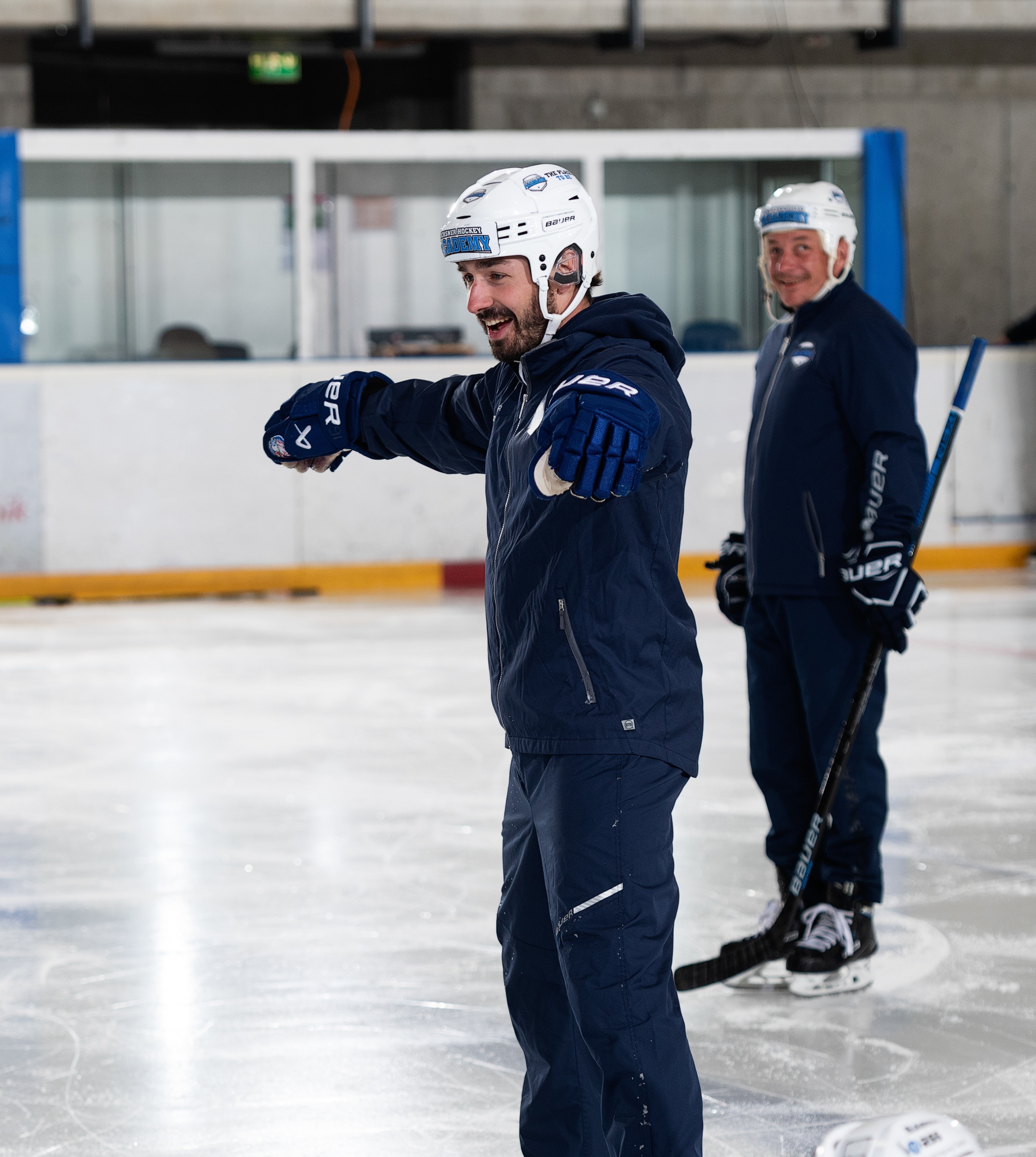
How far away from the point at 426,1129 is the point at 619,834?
97 cm

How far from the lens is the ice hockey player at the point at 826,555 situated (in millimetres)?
3725

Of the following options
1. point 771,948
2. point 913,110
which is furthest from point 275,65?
point 771,948

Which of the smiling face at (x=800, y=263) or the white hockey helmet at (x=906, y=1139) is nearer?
the white hockey helmet at (x=906, y=1139)

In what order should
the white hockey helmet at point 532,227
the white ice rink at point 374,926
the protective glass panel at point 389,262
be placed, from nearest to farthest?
the white hockey helmet at point 532,227
the white ice rink at point 374,926
the protective glass panel at point 389,262

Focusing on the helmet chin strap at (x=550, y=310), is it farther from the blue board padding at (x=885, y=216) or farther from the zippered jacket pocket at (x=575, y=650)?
the blue board padding at (x=885, y=216)

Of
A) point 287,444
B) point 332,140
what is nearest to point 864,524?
point 287,444

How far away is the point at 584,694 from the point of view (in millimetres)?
2328

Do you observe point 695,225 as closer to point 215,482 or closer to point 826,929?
point 215,482

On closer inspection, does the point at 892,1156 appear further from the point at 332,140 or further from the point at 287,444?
the point at 332,140

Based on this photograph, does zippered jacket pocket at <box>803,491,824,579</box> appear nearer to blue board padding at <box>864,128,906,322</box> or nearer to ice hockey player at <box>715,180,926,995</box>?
ice hockey player at <box>715,180,926,995</box>

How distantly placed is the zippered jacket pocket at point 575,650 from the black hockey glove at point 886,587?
152 cm

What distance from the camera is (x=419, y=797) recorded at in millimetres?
5645

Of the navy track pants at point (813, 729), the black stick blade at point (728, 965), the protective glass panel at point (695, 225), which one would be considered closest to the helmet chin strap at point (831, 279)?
the navy track pants at point (813, 729)

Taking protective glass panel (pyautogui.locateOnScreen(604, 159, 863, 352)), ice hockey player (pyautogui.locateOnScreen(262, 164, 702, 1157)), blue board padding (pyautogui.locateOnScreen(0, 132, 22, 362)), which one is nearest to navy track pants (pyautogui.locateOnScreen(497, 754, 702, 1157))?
ice hockey player (pyautogui.locateOnScreen(262, 164, 702, 1157))
